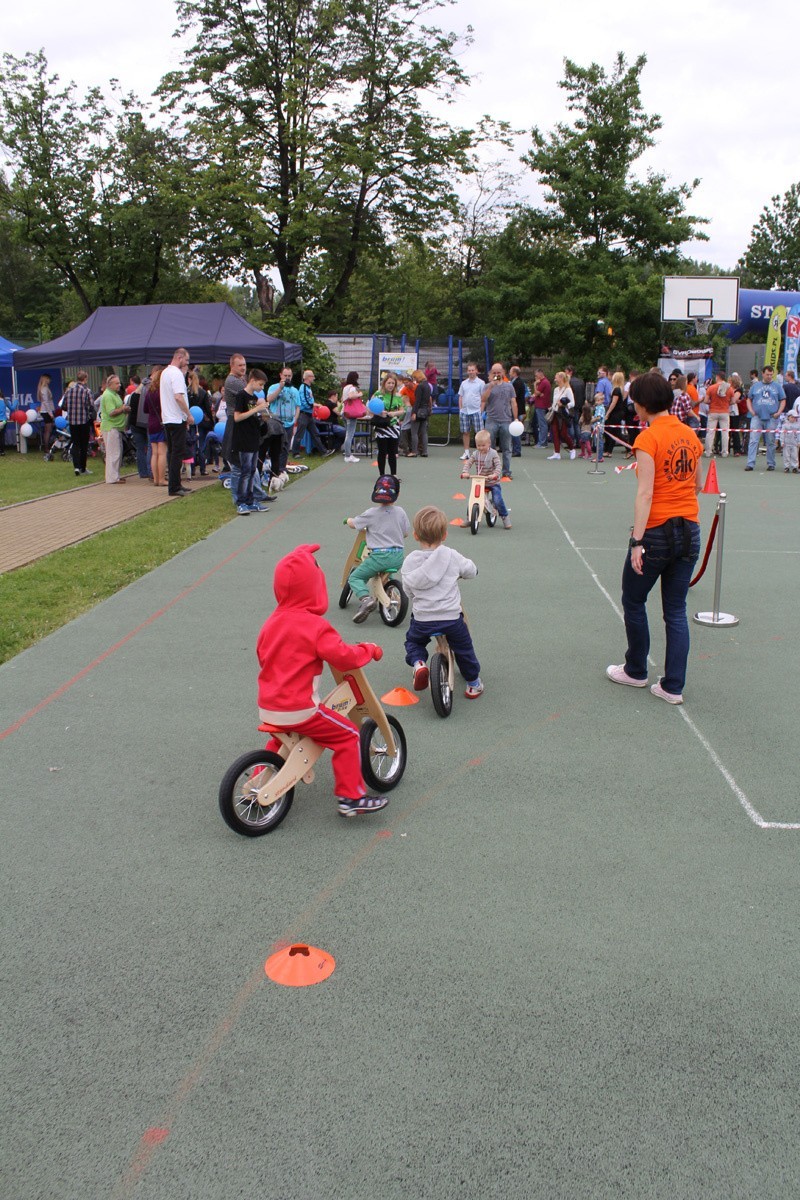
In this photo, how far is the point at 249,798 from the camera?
4.42m

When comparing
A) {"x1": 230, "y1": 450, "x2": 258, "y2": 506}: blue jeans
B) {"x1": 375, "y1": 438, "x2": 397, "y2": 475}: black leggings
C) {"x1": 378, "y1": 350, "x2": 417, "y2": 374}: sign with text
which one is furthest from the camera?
{"x1": 378, "y1": 350, "x2": 417, "y2": 374}: sign with text

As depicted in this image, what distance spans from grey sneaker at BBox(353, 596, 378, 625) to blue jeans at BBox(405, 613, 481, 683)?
68.4 inches

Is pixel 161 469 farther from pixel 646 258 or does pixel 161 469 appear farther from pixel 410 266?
pixel 410 266

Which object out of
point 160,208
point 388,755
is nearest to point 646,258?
point 160,208

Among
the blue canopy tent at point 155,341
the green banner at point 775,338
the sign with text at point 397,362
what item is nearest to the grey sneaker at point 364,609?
the blue canopy tent at point 155,341

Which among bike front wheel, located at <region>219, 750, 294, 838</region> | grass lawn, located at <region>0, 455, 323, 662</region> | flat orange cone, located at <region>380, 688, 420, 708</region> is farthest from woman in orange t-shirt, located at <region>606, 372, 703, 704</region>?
grass lawn, located at <region>0, 455, 323, 662</region>

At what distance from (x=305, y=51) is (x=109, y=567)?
27.0 m

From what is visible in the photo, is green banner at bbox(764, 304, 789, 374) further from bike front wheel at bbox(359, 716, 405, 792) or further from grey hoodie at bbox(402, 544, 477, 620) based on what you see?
bike front wheel at bbox(359, 716, 405, 792)

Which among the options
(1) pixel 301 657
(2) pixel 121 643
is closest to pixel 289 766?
(1) pixel 301 657

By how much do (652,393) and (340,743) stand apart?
2955mm

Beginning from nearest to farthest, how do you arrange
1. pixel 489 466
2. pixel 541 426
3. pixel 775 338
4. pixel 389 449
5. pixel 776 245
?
pixel 489 466, pixel 389 449, pixel 541 426, pixel 775 338, pixel 776 245

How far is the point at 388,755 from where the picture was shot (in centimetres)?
495

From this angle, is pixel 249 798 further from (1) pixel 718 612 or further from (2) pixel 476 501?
(2) pixel 476 501

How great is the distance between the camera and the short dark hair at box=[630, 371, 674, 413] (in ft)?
19.5
